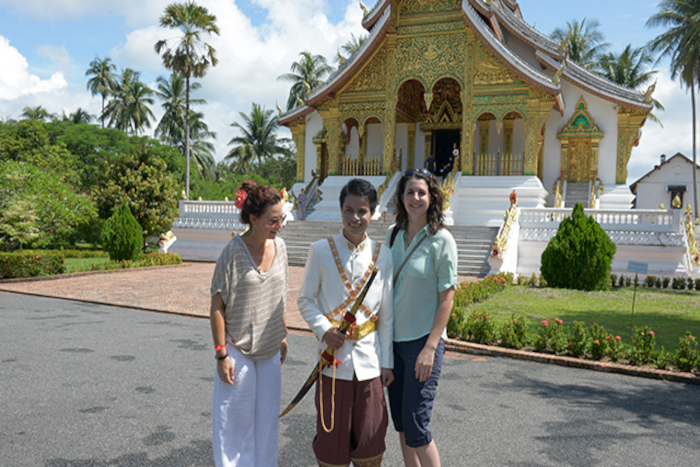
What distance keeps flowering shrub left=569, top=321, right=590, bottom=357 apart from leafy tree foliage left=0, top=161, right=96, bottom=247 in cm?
1528

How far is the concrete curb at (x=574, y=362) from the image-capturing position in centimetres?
564

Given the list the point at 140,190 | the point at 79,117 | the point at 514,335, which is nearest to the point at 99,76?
the point at 79,117

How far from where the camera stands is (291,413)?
4.35 meters

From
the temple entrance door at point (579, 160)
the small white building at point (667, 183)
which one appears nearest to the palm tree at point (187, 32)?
the temple entrance door at point (579, 160)

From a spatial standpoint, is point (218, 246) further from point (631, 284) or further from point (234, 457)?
point (234, 457)

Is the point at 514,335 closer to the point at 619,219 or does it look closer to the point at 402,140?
the point at 619,219

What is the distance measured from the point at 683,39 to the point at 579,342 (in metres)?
26.3

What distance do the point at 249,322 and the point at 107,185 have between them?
24.0 meters

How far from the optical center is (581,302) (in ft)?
32.9

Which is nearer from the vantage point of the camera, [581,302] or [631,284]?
[581,302]

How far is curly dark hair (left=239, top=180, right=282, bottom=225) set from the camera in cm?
283

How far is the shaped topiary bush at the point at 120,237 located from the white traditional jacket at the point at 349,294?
14.9m

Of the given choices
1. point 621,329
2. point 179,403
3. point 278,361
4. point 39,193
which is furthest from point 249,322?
point 39,193

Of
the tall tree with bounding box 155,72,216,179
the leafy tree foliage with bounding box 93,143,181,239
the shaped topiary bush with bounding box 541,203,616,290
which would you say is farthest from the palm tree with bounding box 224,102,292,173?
the shaped topiary bush with bounding box 541,203,616,290
